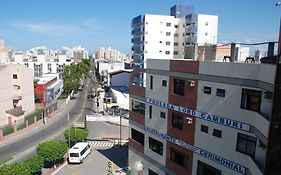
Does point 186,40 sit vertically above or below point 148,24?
below

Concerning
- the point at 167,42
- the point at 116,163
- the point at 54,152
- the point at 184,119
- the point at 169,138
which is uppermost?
the point at 167,42

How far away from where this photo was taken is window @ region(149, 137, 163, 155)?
→ 21914mm

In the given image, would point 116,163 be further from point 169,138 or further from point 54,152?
point 169,138

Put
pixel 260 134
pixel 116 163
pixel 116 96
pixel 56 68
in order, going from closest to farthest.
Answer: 1. pixel 260 134
2. pixel 116 163
3. pixel 116 96
4. pixel 56 68

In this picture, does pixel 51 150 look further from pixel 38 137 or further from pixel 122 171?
pixel 38 137

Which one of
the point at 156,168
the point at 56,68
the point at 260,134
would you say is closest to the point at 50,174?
the point at 156,168

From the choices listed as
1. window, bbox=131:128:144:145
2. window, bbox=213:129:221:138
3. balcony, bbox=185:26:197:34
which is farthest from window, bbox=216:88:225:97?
balcony, bbox=185:26:197:34

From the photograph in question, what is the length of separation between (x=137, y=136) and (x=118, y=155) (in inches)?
441

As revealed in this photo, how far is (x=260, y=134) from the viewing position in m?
13.3

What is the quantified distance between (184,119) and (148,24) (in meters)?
54.9

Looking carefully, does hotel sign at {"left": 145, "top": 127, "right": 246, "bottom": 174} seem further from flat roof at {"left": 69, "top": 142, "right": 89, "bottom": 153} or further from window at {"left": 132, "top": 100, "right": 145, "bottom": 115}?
flat roof at {"left": 69, "top": 142, "right": 89, "bottom": 153}

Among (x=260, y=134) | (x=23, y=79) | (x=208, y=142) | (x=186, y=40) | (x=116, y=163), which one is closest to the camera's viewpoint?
(x=260, y=134)

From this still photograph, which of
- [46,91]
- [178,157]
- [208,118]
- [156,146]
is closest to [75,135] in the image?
[156,146]

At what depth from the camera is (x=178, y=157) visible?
20094 mm
